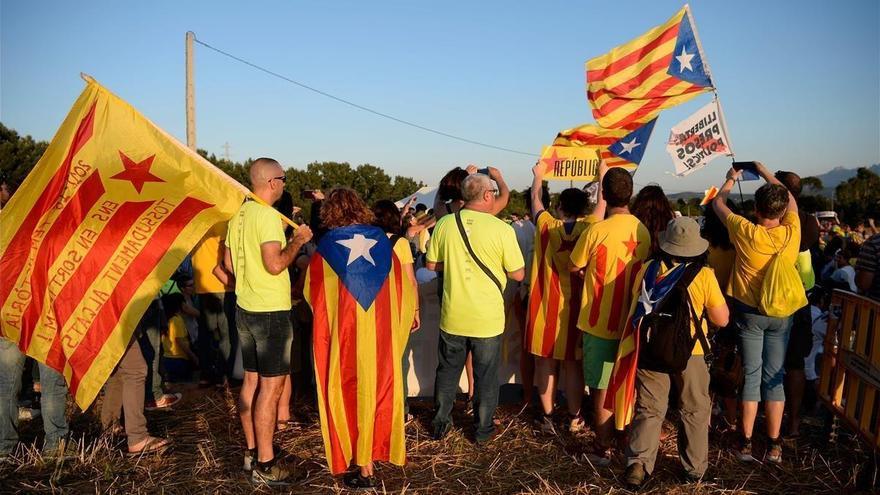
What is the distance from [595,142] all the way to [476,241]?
116 inches

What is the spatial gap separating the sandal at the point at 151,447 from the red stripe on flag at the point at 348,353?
163cm

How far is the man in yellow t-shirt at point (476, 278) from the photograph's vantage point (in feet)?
14.8

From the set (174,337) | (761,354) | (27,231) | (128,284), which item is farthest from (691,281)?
(174,337)

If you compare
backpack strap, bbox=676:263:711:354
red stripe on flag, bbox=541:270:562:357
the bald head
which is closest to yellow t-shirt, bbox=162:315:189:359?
the bald head

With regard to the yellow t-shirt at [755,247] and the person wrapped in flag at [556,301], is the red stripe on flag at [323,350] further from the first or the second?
the yellow t-shirt at [755,247]

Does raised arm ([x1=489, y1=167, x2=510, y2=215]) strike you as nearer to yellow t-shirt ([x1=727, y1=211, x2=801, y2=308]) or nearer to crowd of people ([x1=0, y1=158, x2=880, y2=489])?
crowd of people ([x1=0, y1=158, x2=880, y2=489])

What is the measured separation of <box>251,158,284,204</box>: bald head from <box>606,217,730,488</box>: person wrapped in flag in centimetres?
244

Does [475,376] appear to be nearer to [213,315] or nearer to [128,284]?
[128,284]

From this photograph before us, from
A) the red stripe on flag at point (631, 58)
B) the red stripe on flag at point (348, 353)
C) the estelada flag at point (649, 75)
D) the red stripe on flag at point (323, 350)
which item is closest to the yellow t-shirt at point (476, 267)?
the red stripe on flag at point (348, 353)

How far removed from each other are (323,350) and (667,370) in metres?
2.14

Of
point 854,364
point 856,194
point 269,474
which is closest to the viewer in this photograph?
point 269,474

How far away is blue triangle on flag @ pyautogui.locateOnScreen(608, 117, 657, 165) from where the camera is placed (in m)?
6.87

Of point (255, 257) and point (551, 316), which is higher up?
point (255, 257)

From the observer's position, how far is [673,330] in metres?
3.60
